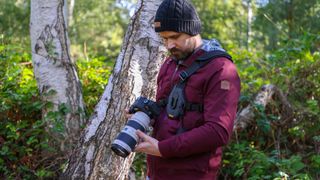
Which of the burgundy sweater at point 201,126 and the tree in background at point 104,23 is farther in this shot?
the tree in background at point 104,23

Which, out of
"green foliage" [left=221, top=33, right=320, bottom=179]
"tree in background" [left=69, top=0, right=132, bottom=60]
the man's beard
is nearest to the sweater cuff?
the man's beard

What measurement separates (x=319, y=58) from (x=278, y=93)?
70cm

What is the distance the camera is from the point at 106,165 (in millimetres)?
3902

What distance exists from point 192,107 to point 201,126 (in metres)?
0.14

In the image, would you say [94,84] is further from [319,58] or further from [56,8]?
[319,58]

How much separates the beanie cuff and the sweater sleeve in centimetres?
26

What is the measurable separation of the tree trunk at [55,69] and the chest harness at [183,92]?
8.78ft

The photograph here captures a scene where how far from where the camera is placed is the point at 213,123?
2.19 m

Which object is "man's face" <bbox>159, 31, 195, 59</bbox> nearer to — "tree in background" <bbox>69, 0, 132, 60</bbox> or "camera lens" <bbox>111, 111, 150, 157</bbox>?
"camera lens" <bbox>111, 111, 150, 157</bbox>

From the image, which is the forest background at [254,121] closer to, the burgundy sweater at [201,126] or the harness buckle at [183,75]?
the burgundy sweater at [201,126]

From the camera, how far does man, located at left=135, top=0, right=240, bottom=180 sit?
2.21 m

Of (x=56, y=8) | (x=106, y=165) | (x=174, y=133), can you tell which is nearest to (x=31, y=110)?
(x=56, y=8)

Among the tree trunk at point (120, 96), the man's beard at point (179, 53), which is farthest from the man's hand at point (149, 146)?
the tree trunk at point (120, 96)

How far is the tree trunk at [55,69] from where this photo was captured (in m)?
4.96
